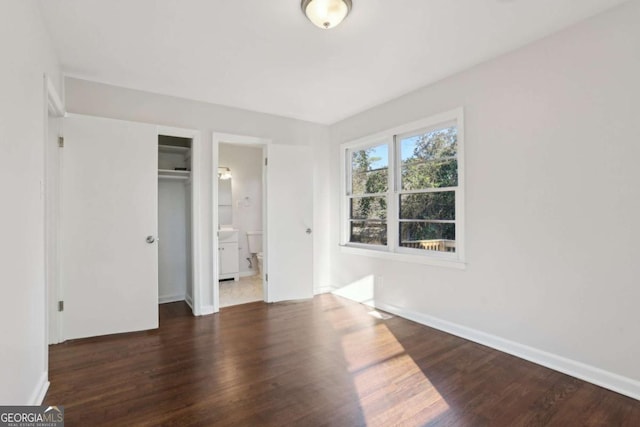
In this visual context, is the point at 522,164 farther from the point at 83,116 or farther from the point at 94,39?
the point at 83,116

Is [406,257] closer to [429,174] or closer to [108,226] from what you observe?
[429,174]

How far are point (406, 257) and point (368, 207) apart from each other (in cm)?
98

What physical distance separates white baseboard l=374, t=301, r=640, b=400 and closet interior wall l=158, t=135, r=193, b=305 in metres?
3.16

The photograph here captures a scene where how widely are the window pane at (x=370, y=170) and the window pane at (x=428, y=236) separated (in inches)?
24.6

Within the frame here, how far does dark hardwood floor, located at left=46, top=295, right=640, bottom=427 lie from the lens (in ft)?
6.07

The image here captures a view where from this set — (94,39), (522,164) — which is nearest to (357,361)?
(522,164)

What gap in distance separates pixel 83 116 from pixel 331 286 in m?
3.63

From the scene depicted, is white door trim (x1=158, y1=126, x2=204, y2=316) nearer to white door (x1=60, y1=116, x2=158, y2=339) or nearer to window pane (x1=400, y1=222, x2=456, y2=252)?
white door (x1=60, y1=116, x2=158, y2=339)

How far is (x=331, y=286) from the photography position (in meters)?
4.76

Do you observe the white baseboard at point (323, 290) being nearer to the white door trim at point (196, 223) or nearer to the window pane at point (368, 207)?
the window pane at point (368, 207)

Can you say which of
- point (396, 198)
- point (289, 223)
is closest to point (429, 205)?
point (396, 198)

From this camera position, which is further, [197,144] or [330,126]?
[330,126]

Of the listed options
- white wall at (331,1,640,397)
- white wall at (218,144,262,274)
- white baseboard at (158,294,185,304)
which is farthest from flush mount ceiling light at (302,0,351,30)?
white wall at (218,144,262,274)

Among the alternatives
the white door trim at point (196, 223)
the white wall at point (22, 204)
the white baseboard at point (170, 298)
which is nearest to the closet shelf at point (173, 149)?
the white door trim at point (196, 223)
